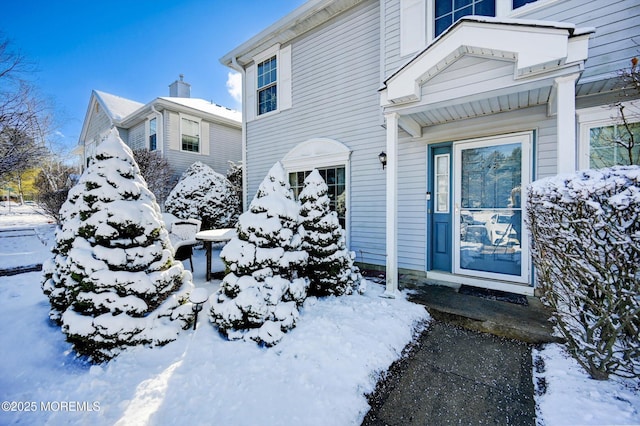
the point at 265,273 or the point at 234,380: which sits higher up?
the point at 265,273

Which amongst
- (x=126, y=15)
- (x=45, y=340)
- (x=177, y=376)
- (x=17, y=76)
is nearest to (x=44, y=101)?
(x=17, y=76)

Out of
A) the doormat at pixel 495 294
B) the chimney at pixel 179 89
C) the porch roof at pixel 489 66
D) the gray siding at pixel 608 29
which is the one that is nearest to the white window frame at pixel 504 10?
the gray siding at pixel 608 29

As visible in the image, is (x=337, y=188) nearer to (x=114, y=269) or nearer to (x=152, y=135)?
(x=114, y=269)

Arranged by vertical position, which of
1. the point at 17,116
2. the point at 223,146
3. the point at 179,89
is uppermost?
the point at 179,89

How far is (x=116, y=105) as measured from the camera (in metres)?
13.6

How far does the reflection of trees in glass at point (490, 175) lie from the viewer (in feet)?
13.1

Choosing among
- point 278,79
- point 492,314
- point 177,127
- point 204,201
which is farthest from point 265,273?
point 177,127

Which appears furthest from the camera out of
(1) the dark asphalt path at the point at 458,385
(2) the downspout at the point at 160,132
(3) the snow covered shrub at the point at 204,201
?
(2) the downspout at the point at 160,132

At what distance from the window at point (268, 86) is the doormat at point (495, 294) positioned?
5863 millimetres

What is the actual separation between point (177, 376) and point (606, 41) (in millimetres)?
5540

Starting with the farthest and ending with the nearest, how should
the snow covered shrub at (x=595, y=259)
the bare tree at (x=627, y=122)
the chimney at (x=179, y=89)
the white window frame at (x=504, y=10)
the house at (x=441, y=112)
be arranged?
1. the chimney at (x=179, y=89)
2. the white window frame at (x=504, y=10)
3. the bare tree at (x=627, y=122)
4. the house at (x=441, y=112)
5. the snow covered shrub at (x=595, y=259)

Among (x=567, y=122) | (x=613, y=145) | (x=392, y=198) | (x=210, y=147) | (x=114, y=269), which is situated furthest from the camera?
(x=210, y=147)

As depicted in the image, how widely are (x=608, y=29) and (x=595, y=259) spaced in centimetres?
307

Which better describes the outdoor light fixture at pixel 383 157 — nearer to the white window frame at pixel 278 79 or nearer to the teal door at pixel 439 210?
the teal door at pixel 439 210
